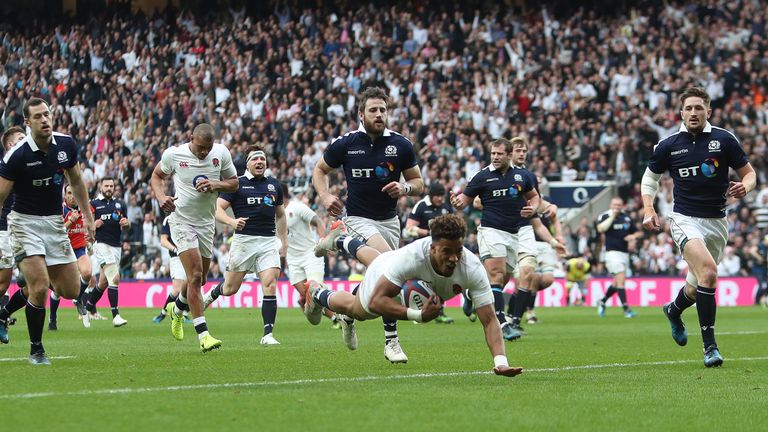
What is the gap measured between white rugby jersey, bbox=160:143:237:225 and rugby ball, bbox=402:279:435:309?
193 inches

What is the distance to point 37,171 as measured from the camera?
11.4 meters

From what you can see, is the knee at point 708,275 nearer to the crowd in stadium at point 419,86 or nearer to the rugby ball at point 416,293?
the rugby ball at point 416,293

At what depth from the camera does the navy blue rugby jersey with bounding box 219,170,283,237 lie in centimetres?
1717

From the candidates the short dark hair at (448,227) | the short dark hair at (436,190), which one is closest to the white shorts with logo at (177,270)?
the short dark hair at (436,190)

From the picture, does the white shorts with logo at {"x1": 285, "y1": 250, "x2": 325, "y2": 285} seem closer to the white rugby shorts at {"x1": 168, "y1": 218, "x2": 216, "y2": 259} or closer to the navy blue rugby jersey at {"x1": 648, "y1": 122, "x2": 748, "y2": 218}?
the white rugby shorts at {"x1": 168, "y1": 218, "x2": 216, "y2": 259}

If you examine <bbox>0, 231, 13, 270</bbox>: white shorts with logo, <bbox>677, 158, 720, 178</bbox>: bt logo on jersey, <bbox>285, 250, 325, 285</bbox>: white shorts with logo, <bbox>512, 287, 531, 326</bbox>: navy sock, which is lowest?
<bbox>512, 287, 531, 326</bbox>: navy sock

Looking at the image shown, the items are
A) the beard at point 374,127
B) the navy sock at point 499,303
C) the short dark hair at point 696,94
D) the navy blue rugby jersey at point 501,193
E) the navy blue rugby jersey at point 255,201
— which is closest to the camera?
the short dark hair at point 696,94

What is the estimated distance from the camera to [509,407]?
27.6 feet

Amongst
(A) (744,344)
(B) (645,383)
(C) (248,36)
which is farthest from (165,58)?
(B) (645,383)

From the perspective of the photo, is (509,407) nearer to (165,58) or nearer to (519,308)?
(519,308)

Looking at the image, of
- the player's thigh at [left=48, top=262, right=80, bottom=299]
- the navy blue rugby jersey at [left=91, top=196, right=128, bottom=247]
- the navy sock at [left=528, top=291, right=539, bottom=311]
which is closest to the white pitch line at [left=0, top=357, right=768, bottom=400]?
the player's thigh at [left=48, top=262, right=80, bottom=299]

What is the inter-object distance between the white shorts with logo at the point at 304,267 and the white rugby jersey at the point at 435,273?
33.6 ft

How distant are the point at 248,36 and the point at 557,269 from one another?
48.1 ft

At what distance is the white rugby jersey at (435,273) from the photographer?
970 centimetres
